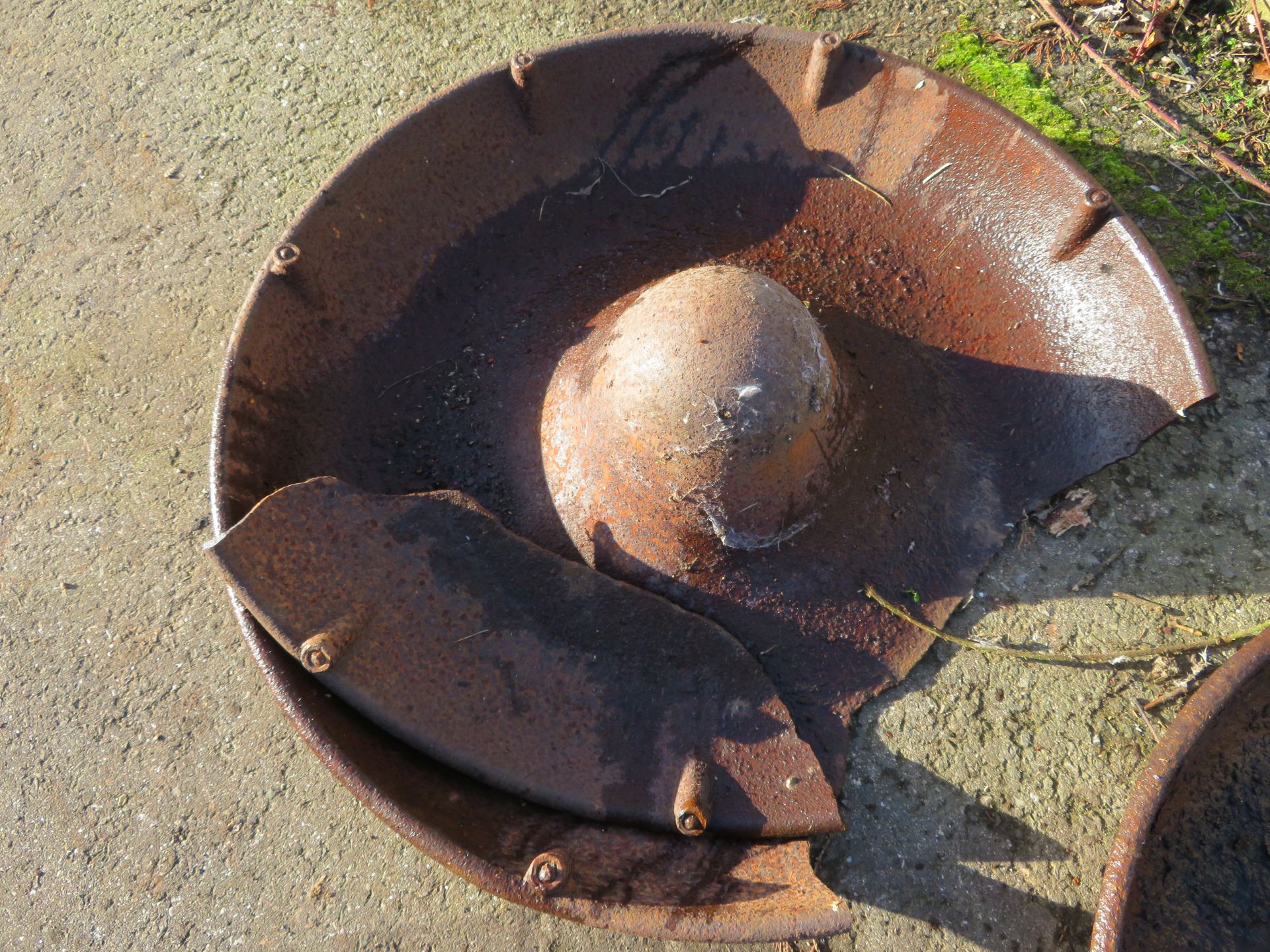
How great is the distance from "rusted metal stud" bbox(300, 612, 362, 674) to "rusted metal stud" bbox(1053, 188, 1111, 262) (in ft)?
7.16

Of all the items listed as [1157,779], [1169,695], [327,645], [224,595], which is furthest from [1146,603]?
[224,595]

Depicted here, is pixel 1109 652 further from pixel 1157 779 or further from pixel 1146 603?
pixel 1157 779

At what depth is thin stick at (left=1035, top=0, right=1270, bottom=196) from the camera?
108 inches

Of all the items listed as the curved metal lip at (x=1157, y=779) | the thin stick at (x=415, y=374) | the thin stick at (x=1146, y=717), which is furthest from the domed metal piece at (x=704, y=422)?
the thin stick at (x=1146, y=717)

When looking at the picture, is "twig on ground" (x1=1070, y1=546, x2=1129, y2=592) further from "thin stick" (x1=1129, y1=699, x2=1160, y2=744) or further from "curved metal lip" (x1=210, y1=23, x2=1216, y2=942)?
"curved metal lip" (x1=210, y1=23, x2=1216, y2=942)

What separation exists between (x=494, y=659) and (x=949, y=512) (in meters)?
1.34

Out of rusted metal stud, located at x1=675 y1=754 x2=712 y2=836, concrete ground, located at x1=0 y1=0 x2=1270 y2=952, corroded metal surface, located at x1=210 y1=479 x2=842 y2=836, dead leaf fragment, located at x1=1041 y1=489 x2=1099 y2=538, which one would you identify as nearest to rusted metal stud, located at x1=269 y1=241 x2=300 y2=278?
corroded metal surface, located at x1=210 y1=479 x2=842 y2=836

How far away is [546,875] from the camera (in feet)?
5.10

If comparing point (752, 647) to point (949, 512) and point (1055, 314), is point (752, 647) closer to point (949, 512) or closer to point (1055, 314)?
point (949, 512)

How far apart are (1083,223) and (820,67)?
86cm

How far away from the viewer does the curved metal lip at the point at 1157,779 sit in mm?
1599

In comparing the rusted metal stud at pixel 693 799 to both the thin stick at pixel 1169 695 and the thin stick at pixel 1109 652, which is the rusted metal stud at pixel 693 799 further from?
the thin stick at pixel 1169 695

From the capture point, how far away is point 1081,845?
2.10 m

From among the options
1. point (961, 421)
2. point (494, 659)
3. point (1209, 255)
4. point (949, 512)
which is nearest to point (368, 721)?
point (494, 659)
